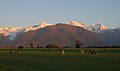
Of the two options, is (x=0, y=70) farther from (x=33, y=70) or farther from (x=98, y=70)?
(x=98, y=70)

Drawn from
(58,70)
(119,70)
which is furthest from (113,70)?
(58,70)

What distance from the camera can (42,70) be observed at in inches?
1183

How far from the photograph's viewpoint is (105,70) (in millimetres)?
30031

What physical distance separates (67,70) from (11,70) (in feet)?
17.8

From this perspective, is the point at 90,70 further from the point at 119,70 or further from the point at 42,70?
the point at 42,70

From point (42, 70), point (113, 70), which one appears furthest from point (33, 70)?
point (113, 70)

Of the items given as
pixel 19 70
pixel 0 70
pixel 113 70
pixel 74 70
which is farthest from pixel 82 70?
pixel 0 70

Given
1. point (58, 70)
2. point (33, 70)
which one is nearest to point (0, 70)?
point (33, 70)

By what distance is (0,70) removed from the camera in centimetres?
3038

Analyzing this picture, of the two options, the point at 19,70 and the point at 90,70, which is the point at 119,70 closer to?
the point at 90,70

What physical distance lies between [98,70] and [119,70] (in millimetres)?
2008

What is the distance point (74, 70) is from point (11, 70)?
6077mm

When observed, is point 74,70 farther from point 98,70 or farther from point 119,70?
point 119,70

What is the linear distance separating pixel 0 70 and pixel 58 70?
560 cm
